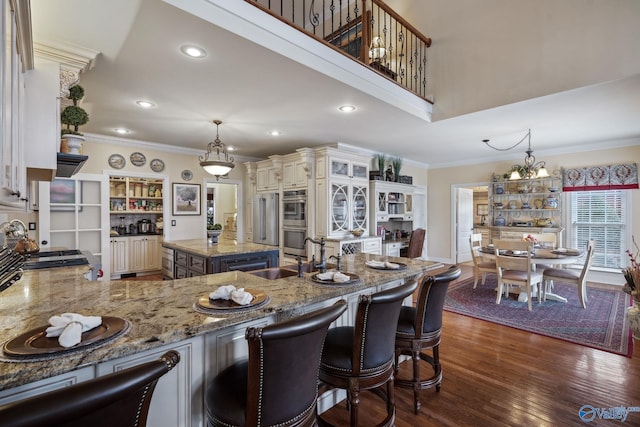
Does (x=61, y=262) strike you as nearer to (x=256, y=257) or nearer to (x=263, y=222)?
(x=256, y=257)

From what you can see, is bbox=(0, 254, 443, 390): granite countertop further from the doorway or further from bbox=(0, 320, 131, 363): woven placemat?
the doorway

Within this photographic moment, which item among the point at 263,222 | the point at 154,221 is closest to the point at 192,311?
the point at 263,222

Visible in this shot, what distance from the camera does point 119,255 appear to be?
18.9 ft

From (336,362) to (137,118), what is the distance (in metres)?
4.09

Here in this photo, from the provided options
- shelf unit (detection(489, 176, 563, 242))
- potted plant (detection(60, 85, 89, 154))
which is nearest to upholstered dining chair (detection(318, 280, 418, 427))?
potted plant (detection(60, 85, 89, 154))

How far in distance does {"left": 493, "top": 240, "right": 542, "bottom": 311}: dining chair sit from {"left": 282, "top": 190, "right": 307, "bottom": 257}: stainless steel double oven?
10.1ft

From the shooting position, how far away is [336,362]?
158 cm

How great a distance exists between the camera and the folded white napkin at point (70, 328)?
0.97 metres

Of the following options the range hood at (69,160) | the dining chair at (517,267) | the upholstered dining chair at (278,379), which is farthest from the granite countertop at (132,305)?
the dining chair at (517,267)

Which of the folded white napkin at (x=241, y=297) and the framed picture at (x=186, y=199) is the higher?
the framed picture at (x=186, y=199)

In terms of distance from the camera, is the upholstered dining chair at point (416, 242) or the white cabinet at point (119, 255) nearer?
the white cabinet at point (119, 255)

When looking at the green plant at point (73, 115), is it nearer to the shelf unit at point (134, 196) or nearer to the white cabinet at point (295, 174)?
the white cabinet at point (295, 174)

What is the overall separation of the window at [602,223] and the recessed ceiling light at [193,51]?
6.90 metres

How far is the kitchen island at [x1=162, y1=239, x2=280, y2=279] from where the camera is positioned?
137 inches
